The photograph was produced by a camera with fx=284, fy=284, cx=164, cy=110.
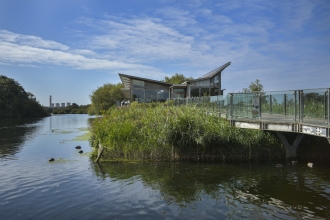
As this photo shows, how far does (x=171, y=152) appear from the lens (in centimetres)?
1669

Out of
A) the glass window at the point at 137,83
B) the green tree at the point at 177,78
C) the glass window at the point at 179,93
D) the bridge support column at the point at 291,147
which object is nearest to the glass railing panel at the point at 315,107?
the bridge support column at the point at 291,147

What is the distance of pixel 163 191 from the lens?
1173cm

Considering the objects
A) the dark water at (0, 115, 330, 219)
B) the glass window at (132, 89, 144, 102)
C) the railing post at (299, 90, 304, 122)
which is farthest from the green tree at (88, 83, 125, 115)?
the railing post at (299, 90, 304, 122)

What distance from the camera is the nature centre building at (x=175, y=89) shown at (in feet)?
121

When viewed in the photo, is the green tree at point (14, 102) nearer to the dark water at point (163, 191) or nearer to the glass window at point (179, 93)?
the glass window at point (179, 93)

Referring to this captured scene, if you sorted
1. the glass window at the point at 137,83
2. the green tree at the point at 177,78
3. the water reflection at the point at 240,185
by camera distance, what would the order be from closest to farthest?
1. the water reflection at the point at 240,185
2. the glass window at the point at 137,83
3. the green tree at the point at 177,78

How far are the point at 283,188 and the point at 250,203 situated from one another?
2.45 meters

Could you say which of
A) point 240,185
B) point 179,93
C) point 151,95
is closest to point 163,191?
point 240,185

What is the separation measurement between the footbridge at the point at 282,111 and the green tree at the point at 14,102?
264 feet

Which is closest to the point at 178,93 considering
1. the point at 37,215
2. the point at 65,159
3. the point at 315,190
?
the point at 65,159

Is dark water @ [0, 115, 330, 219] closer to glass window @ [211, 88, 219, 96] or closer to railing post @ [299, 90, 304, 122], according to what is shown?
railing post @ [299, 90, 304, 122]

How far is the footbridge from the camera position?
36.9 feet

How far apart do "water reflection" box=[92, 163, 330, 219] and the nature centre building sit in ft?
Result: 72.0

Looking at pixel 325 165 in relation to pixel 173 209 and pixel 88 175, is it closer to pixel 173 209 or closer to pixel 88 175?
pixel 173 209
